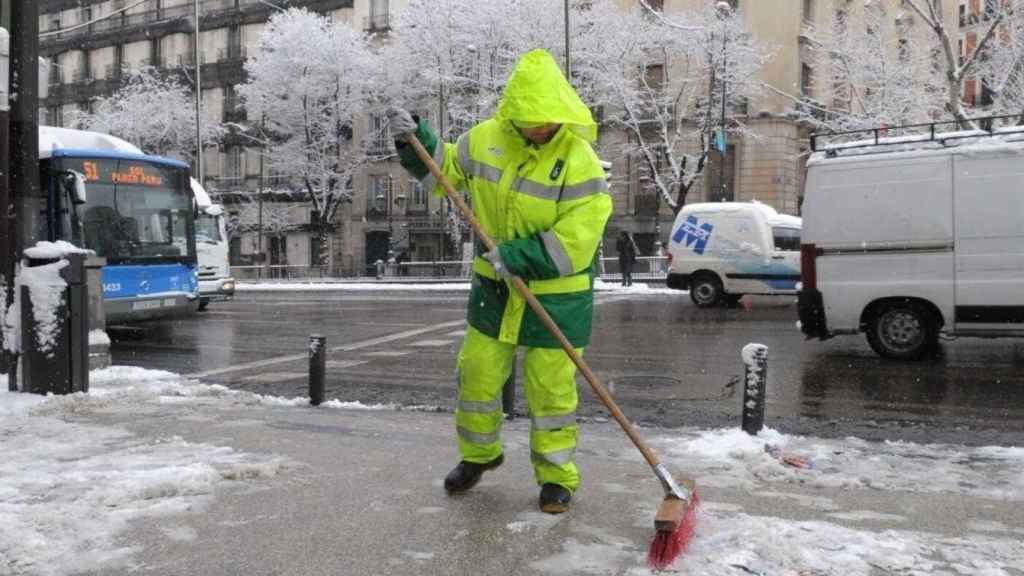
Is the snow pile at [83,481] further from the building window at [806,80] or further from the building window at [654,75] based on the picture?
the building window at [806,80]

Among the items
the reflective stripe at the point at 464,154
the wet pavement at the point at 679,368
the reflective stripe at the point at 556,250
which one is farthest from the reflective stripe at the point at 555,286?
the wet pavement at the point at 679,368

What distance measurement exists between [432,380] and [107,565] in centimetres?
571

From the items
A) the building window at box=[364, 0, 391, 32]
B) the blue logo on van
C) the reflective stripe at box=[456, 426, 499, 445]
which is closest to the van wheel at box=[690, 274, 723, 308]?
the blue logo on van

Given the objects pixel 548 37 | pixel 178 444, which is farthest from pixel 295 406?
pixel 548 37

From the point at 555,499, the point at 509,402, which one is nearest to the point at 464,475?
the point at 555,499

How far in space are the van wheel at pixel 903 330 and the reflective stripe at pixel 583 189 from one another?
6.85 meters

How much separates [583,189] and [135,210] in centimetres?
1148

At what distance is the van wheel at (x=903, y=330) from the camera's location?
9609 millimetres

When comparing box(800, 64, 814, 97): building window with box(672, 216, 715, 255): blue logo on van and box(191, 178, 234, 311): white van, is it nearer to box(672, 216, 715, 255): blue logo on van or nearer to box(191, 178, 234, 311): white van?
box(672, 216, 715, 255): blue logo on van

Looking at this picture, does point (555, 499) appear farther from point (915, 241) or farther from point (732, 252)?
point (732, 252)

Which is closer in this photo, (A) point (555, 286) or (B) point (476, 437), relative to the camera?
(A) point (555, 286)

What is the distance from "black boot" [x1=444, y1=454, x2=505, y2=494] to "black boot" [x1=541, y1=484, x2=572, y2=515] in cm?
36

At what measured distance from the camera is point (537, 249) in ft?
12.4

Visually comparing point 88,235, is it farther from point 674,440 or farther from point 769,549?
point 769,549
